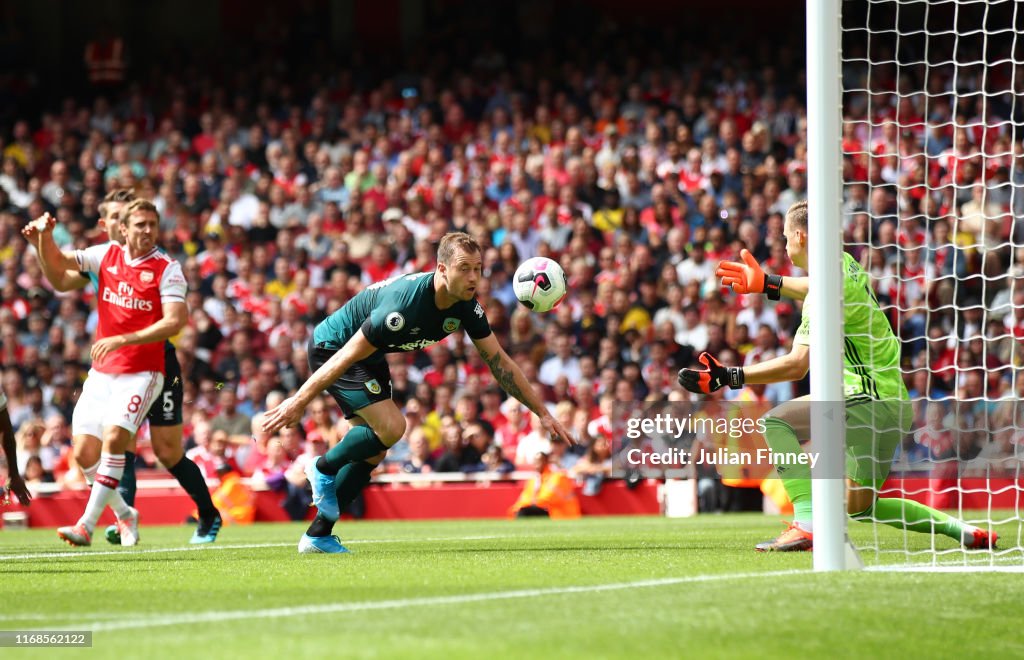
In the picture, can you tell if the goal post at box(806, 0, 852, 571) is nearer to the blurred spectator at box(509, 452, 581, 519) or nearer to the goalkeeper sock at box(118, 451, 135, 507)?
the goalkeeper sock at box(118, 451, 135, 507)

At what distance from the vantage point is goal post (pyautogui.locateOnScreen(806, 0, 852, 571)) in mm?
6219

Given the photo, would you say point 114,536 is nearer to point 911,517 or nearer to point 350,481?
point 350,481

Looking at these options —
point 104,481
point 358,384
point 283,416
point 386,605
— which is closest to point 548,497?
point 104,481

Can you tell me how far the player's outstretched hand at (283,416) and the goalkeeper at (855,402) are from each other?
2229 mm

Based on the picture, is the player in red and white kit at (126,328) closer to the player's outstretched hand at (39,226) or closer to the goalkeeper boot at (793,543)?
the player's outstretched hand at (39,226)

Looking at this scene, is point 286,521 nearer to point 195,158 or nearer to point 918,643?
point 195,158

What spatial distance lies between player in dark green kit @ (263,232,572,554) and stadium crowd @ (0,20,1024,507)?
619 cm

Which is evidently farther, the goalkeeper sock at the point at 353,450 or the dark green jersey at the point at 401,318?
the goalkeeper sock at the point at 353,450

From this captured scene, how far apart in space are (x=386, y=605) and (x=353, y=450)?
314 centimetres

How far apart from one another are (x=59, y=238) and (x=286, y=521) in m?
6.61

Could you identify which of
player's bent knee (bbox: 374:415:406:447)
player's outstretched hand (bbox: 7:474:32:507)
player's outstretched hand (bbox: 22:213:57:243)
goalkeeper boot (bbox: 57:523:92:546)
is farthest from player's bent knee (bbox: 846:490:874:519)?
player's outstretched hand (bbox: 22:213:57:243)

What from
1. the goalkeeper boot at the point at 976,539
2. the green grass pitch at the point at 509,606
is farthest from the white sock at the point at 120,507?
the goalkeeper boot at the point at 976,539

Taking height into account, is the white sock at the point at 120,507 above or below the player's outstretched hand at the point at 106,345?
below

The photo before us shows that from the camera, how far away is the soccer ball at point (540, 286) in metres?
8.59
